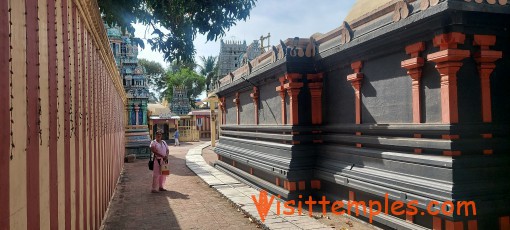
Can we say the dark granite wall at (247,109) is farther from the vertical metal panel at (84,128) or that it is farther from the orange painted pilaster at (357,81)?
the vertical metal panel at (84,128)

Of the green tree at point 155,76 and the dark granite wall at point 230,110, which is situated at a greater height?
the green tree at point 155,76

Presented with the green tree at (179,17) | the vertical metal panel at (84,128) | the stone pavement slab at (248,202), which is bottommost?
the stone pavement slab at (248,202)

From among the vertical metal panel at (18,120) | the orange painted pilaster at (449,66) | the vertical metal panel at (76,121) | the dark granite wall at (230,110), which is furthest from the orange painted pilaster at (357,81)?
the dark granite wall at (230,110)

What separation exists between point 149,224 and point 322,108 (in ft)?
12.9

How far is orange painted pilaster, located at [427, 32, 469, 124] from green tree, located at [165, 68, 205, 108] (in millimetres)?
47049

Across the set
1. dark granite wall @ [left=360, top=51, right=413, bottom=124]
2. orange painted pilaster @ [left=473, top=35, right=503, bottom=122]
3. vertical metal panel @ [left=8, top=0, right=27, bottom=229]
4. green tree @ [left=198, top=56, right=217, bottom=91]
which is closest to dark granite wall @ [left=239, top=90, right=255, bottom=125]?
dark granite wall @ [left=360, top=51, right=413, bottom=124]

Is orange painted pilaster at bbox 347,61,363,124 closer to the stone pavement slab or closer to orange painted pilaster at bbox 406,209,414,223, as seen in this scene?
orange painted pilaster at bbox 406,209,414,223

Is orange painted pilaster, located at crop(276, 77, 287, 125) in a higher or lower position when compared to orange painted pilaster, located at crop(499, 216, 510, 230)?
higher

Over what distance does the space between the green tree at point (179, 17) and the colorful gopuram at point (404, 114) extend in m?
A: 1.92

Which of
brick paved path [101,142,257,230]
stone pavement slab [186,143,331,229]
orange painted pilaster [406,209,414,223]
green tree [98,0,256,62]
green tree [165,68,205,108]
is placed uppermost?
green tree [165,68,205,108]

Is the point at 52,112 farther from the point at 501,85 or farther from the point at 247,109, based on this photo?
the point at 247,109

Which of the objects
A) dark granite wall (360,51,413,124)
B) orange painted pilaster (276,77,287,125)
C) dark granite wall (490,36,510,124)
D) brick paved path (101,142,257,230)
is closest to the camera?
dark granite wall (490,36,510,124)

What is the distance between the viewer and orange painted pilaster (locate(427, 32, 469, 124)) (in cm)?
442

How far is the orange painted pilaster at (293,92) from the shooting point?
24.7 feet
